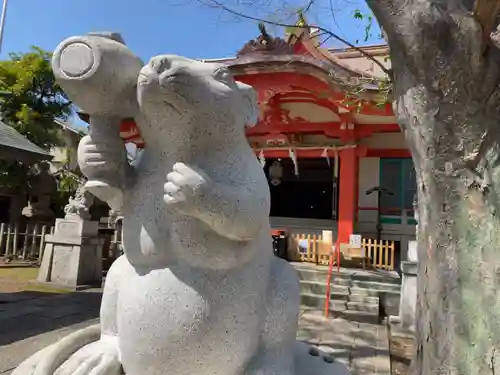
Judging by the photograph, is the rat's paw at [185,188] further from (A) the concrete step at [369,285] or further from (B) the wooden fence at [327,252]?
(B) the wooden fence at [327,252]

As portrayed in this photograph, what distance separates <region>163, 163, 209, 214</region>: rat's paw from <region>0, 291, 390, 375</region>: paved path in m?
3.11

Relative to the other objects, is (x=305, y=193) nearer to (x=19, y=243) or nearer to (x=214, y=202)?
(x=19, y=243)

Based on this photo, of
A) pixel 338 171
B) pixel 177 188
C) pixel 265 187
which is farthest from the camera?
pixel 338 171

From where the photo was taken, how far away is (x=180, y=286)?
1253 millimetres

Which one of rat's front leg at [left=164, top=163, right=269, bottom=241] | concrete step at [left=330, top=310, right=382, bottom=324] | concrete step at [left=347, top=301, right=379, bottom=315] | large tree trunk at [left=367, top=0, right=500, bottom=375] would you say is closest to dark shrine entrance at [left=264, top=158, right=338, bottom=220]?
concrete step at [left=347, top=301, right=379, bottom=315]

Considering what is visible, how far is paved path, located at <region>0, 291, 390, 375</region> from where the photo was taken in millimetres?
3957

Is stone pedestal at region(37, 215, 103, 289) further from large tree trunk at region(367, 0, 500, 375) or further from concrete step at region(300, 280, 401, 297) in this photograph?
large tree trunk at region(367, 0, 500, 375)

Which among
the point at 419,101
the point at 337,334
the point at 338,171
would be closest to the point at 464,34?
the point at 419,101

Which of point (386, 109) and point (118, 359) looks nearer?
point (118, 359)

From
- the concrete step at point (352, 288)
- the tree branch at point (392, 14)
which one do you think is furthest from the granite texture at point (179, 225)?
the concrete step at point (352, 288)

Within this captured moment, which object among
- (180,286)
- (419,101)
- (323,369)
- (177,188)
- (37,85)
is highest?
(37,85)

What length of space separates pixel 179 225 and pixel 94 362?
53cm

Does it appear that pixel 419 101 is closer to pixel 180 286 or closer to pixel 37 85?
pixel 180 286

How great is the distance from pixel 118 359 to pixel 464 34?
2317mm
